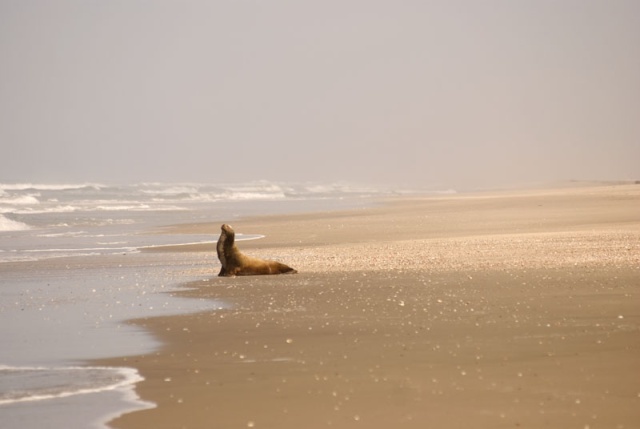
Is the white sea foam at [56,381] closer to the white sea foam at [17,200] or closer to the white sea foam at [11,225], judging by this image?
the white sea foam at [11,225]

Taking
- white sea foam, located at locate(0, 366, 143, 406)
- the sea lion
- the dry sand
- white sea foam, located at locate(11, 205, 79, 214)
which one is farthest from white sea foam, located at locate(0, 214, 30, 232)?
white sea foam, located at locate(0, 366, 143, 406)

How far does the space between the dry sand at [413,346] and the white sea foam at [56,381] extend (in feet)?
0.68

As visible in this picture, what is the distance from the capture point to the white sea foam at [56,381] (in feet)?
21.1

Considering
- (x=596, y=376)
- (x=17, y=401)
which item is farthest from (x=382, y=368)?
(x=17, y=401)

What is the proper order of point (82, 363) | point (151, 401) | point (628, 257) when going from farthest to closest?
point (628, 257) < point (82, 363) < point (151, 401)

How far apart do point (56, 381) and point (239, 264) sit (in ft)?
24.9

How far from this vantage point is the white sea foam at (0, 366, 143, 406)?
642 centimetres

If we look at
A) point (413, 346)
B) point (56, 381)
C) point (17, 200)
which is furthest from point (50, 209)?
point (56, 381)

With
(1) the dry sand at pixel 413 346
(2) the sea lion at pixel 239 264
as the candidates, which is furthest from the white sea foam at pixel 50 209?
(2) the sea lion at pixel 239 264

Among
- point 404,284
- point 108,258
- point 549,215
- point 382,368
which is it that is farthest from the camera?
point 549,215

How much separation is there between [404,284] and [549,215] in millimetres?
15952

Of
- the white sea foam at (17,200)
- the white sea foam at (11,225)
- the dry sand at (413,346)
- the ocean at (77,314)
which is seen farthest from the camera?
the white sea foam at (17,200)

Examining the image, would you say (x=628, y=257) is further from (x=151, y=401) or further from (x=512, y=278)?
(x=151, y=401)

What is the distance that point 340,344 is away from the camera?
7.98 meters
